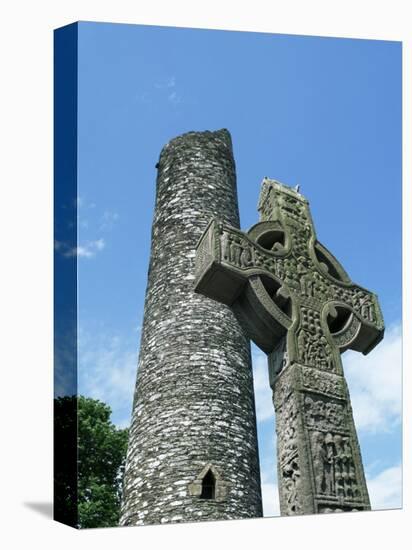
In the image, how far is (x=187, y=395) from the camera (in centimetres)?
1001

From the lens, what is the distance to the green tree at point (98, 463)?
48.6ft

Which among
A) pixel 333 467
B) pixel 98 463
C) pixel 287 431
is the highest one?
pixel 98 463

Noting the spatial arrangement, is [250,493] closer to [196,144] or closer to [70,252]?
[70,252]

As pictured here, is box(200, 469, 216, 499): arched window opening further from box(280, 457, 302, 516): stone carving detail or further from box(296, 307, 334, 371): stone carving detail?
box(280, 457, 302, 516): stone carving detail

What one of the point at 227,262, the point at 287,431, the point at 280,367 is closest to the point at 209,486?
the point at 280,367

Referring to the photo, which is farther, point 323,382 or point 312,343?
point 312,343

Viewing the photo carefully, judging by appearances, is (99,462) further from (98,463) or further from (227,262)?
(227,262)

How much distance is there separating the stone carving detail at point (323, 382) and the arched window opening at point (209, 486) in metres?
4.63

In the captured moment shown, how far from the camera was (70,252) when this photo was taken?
265 inches

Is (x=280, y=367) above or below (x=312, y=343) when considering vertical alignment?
below

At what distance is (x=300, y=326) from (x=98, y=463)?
483 inches

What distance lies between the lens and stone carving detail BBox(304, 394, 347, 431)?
475 centimetres

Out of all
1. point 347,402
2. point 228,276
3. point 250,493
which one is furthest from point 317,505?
point 250,493

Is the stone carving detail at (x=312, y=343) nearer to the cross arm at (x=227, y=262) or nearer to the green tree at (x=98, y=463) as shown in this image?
the cross arm at (x=227, y=262)
